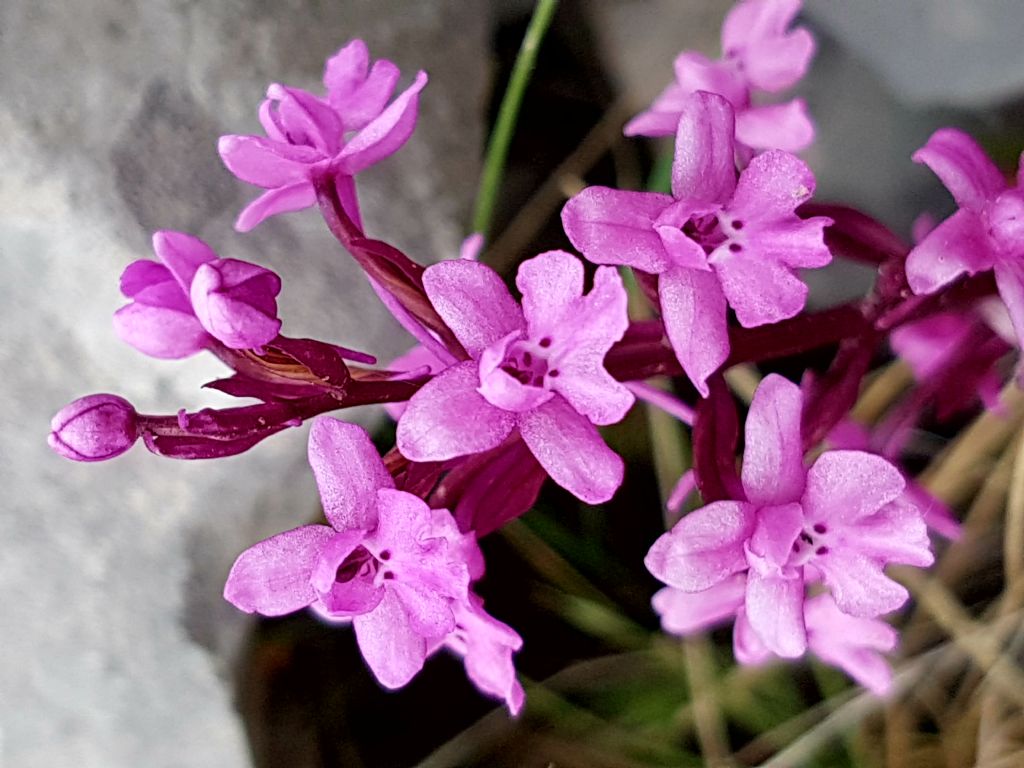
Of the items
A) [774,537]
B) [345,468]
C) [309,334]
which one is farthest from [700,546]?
[309,334]

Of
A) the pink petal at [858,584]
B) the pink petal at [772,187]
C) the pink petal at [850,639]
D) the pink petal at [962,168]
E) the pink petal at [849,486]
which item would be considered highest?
the pink petal at [772,187]

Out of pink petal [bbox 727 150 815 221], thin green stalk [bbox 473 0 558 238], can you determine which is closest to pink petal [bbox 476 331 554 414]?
pink petal [bbox 727 150 815 221]

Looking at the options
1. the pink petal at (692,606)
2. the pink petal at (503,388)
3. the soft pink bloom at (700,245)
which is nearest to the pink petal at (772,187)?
the soft pink bloom at (700,245)

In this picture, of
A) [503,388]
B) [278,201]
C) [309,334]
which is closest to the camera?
[503,388]

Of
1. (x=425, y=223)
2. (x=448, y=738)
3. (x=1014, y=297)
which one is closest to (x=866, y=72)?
(x=425, y=223)

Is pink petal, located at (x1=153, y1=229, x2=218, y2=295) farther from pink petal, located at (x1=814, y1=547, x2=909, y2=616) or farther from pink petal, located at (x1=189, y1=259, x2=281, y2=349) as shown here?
pink petal, located at (x1=814, y1=547, x2=909, y2=616)

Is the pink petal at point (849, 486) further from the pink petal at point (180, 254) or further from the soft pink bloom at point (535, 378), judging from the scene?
the pink petal at point (180, 254)

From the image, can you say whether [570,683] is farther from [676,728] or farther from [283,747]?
[283,747]

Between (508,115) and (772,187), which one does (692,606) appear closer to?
(772,187)
